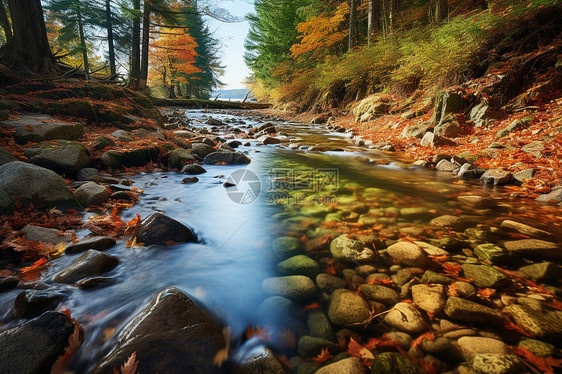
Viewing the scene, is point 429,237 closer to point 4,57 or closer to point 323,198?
point 323,198

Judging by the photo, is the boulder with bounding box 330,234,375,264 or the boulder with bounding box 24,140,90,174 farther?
the boulder with bounding box 24,140,90,174

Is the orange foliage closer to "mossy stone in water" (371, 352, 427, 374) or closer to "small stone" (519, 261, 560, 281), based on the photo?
"small stone" (519, 261, 560, 281)

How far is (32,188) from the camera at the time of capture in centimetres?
255

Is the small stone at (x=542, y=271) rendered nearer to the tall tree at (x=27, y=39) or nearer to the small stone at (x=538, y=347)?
the small stone at (x=538, y=347)

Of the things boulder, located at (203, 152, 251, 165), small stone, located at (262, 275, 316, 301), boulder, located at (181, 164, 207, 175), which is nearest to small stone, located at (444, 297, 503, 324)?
small stone, located at (262, 275, 316, 301)

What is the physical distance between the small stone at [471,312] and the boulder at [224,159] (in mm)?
5481

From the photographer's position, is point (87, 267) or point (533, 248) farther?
point (533, 248)

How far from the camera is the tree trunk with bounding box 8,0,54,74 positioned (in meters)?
6.54

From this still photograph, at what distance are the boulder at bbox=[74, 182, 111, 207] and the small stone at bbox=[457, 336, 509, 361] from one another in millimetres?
4060

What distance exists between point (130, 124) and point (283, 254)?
713 centimetres

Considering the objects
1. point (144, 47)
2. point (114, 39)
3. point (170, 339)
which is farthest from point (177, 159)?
point (114, 39)

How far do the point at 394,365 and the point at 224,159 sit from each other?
570 centimetres

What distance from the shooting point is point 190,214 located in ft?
11.2

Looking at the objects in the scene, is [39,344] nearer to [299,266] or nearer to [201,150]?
[299,266]
